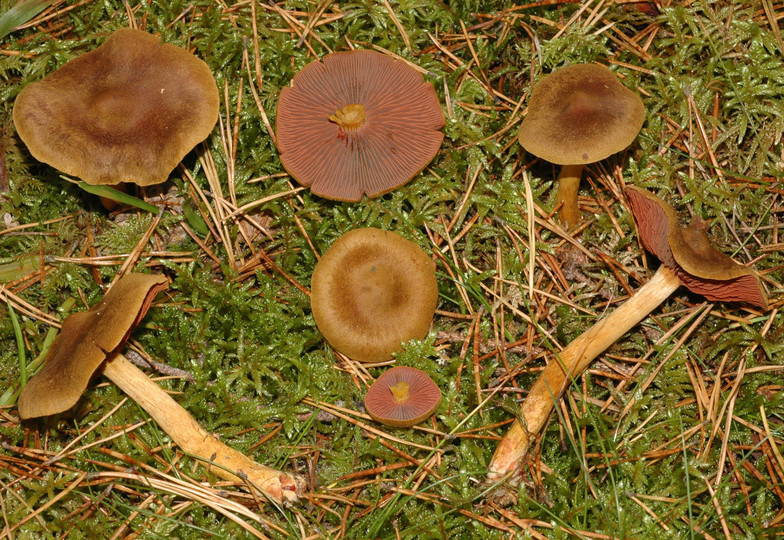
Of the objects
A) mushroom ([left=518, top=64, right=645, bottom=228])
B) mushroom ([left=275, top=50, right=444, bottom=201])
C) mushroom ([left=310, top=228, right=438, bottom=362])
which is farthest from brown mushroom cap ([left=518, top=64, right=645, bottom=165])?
mushroom ([left=310, top=228, right=438, bottom=362])

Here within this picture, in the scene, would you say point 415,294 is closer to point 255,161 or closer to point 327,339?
point 327,339

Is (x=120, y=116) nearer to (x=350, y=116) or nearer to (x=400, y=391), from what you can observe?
(x=350, y=116)

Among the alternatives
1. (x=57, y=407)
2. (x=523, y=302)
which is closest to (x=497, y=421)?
(x=523, y=302)

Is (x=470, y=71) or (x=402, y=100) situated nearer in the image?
(x=402, y=100)

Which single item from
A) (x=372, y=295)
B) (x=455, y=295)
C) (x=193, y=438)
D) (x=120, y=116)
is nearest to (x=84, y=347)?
(x=193, y=438)

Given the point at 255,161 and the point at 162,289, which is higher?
the point at 255,161

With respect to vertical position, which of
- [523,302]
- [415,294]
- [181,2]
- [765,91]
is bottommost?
[523,302]

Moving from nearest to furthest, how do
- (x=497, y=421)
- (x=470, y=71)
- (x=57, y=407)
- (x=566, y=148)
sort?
1. (x=57, y=407)
2. (x=566, y=148)
3. (x=497, y=421)
4. (x=470, y=71)
